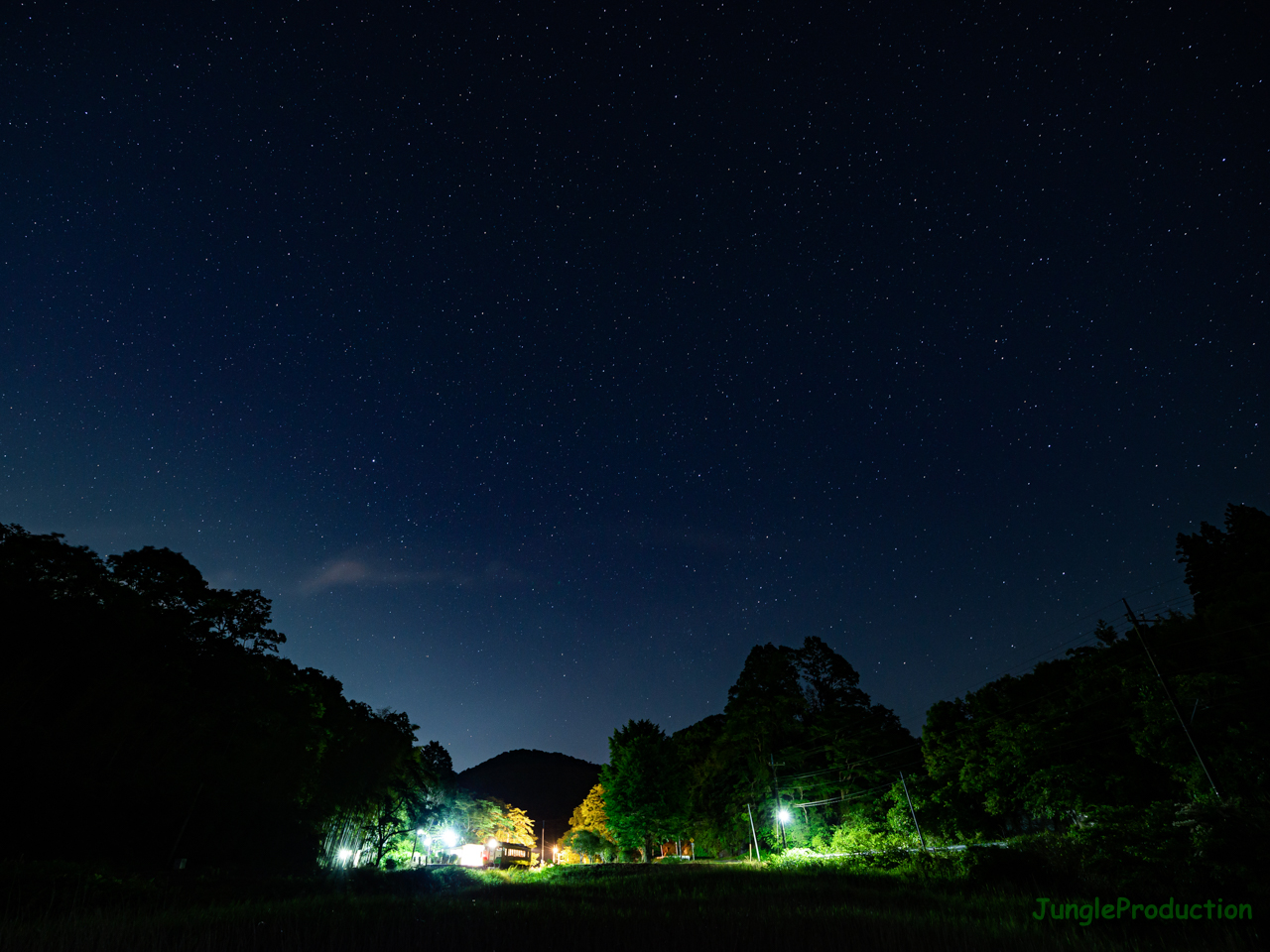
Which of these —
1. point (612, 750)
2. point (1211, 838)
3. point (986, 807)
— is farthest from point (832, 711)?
point (1211, 838)

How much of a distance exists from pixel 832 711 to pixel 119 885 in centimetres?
3889

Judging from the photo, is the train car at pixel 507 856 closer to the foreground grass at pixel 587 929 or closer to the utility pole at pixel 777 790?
the utility pole at pixel 777 790

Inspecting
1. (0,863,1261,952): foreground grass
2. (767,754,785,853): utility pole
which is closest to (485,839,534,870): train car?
(767,754,785,853): utility pole

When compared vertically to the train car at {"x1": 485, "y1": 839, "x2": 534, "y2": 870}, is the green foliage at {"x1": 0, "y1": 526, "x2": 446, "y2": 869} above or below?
above

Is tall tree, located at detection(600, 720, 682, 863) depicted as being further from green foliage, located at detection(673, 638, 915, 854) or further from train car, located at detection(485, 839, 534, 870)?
train car, located at detection(485, 839, 534, 870)

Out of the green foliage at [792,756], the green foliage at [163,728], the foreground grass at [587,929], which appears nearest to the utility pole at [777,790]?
the green foliage at [792,756]

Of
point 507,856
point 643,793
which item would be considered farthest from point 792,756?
point 507,856

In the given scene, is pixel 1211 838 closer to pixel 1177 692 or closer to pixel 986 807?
pixel 1177 692

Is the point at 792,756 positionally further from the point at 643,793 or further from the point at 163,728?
the point at 163,728

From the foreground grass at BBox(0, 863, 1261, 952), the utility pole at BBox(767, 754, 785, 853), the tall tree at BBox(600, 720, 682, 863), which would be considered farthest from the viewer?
the tall tree at BBox(600, 720, 682, 863)

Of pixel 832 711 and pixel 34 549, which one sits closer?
pixel 34 549

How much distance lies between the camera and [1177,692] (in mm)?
23562

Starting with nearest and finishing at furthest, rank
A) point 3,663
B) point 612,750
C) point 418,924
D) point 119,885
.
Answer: point 418,924, point 119,885, point 3,663, point 612,750

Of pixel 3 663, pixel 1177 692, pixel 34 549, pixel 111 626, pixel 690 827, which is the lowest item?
pixel 690 827
